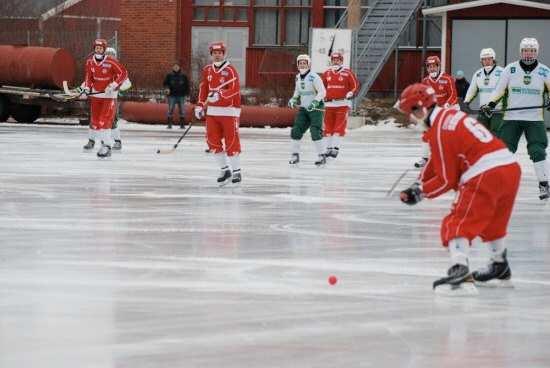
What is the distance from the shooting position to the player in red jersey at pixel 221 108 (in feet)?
54.4

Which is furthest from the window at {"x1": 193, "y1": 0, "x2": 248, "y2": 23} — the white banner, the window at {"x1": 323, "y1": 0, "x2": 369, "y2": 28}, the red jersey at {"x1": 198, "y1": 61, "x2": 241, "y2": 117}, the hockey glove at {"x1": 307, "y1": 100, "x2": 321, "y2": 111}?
the red jersey at {"x1": 198, "y1": 61, "x2": 241, "y2": 117}

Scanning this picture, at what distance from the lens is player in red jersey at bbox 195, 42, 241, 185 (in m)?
16.6

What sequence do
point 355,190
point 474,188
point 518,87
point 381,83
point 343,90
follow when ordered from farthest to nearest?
point 381,83
point 343,90
point 355,190
point 518,87
point 474,188

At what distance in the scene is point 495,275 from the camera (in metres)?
8.63

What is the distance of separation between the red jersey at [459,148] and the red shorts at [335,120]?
46.3ft

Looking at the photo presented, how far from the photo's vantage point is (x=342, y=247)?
10.7 meters

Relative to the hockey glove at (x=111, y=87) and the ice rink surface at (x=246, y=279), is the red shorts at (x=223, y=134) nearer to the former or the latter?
the ice rink surface at (x=246, y=279)

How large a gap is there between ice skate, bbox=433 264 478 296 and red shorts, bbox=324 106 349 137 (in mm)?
14029

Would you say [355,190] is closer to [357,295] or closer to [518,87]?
[518,87]

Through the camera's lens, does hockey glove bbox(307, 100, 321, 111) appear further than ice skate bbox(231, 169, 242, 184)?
Yes

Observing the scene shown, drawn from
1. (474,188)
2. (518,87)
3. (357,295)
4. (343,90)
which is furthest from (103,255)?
(343,90)

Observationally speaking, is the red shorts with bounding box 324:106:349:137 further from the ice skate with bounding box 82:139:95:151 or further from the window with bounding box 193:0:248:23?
the window with bounding box 193:0:248:23

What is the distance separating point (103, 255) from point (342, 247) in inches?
71.4

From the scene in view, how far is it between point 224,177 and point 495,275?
7.90 meters
